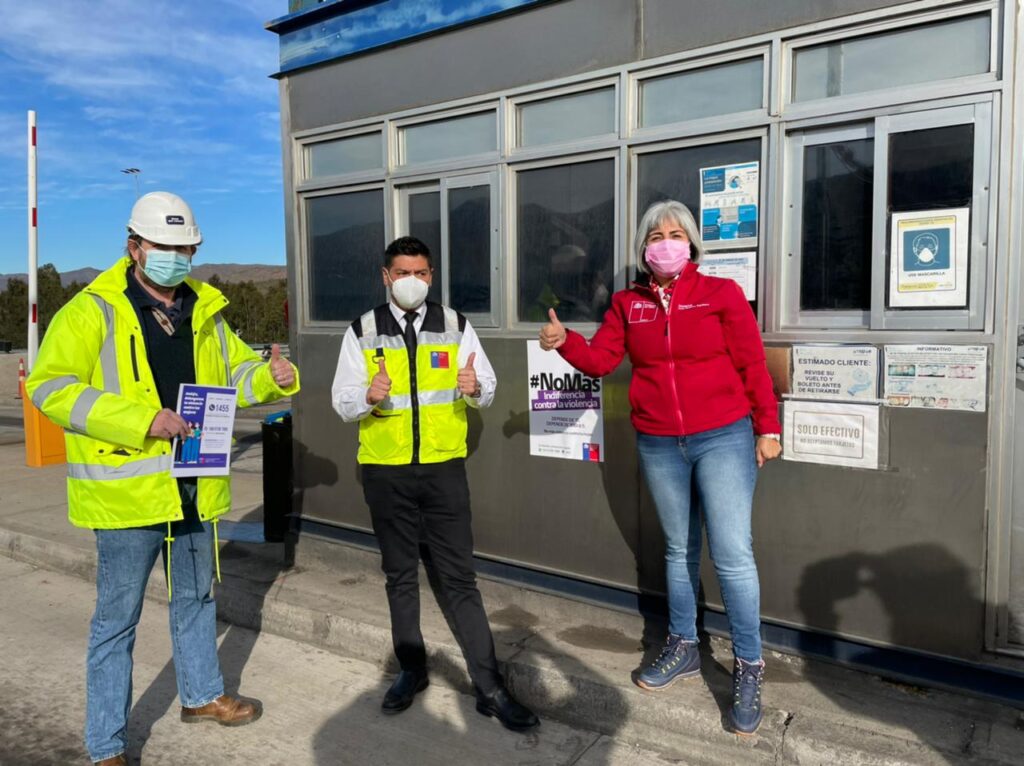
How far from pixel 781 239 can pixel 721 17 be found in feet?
3.43

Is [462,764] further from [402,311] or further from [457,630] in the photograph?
[402,311]

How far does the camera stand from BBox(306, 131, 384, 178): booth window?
5.09 m

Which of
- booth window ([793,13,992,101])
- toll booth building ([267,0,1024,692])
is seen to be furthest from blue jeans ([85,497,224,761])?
booth window ([793,13,992,101])

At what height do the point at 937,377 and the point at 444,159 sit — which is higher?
the point at 444,159

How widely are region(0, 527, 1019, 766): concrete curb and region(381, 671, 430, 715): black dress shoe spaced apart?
0.28m

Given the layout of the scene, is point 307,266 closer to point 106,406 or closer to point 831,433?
point 106,406

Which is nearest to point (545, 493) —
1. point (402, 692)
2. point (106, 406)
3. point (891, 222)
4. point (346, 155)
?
point (402, 692)

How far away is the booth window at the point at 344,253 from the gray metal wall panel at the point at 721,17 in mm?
1945

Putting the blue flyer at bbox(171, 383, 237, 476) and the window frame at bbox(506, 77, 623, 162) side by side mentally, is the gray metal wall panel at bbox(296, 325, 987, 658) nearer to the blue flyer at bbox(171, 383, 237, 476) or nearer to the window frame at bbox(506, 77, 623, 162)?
the window frame at bbox(506, 77, 623, 162)

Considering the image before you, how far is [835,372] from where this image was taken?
3.51 meters

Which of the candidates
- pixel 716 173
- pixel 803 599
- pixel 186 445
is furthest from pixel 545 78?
pixel 803 599

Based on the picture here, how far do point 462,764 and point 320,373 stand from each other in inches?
111

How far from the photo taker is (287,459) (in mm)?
5699

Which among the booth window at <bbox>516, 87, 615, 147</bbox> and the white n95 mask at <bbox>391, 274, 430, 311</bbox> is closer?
the white n95 mask at <bbox>391, 274, 430, 311</bbox>
